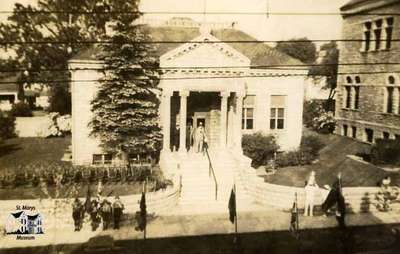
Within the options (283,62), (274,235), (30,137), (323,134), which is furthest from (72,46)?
(274,235)

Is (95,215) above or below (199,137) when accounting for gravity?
below

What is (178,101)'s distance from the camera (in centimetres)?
2242

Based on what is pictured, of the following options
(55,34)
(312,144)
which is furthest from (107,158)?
(55,34)

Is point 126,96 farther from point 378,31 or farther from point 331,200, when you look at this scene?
point 378,31

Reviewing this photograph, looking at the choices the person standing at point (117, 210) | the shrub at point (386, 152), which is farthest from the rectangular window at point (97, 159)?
the shrub at point (386, 152)

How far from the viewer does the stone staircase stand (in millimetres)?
17078

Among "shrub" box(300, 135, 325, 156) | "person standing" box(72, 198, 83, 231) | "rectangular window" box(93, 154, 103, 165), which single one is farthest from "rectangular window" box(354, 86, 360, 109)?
"person standing" box(72, 198, 83, 231)

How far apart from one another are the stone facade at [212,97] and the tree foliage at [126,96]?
0.75 m

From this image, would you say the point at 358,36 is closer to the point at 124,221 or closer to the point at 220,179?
the point at 220,179

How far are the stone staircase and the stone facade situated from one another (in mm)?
885

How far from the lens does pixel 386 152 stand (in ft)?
70.3

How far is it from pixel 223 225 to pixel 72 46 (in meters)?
25.3

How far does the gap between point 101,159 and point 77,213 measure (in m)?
7.67

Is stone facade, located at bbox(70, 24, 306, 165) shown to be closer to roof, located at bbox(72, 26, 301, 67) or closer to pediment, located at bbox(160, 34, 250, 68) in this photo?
pediment, located at bbox(160, 34, 250, 68)
